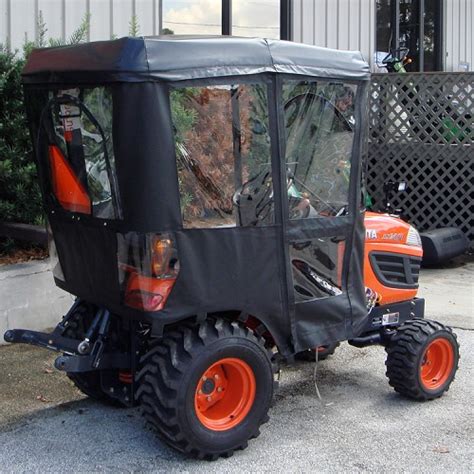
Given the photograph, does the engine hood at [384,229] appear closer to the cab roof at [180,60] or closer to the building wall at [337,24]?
the cab roof at [180,60]

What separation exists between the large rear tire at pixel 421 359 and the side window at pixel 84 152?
75.3 inches

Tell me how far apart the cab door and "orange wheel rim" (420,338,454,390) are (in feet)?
2.50

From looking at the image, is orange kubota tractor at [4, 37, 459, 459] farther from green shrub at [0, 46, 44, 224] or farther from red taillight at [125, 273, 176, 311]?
green shrub at [0, 46, 44, 224]

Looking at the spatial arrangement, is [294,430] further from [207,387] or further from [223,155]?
[223,155]

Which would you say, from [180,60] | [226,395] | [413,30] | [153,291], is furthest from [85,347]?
[413,30]

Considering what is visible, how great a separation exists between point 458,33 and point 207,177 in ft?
38.3

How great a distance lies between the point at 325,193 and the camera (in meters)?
4.12

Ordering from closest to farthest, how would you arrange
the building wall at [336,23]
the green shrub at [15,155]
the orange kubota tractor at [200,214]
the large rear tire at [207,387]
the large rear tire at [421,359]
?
the orange kubota tractor at [200,214], the large rear tire at [207,387], the large rear tire at [421,359], the green shrub at [15,155], the building wall at [336,23]

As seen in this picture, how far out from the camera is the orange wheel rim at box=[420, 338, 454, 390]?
15.6 ft

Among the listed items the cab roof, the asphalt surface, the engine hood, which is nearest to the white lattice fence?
the asphalt surface

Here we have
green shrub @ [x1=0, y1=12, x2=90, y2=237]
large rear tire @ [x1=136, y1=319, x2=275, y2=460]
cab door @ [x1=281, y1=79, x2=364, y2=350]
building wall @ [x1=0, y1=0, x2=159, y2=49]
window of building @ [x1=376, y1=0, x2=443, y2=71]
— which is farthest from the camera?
window of building @ [x1=376, y1=0, x2=443, y2=71]

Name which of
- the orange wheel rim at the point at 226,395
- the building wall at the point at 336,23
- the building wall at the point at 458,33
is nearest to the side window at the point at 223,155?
the orange wheel rim at the point at 226,395

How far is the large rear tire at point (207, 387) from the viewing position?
A: 362 cm

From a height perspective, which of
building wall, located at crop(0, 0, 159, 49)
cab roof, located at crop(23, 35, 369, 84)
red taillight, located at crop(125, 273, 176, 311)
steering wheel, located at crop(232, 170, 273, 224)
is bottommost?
red taillight, located at crop(125, 273, 176, 311)
